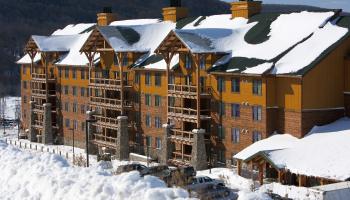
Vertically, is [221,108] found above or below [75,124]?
above

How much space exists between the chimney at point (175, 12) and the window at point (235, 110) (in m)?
17.8

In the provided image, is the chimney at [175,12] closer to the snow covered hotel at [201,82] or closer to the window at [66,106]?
the snow covered hotel at [201,82]

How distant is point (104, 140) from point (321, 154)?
95.0 ft

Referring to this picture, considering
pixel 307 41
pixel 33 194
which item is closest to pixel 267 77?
pixel 307 41

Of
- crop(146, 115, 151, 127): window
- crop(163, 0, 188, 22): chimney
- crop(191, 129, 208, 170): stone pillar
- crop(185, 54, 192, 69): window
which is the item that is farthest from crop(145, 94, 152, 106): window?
crop(163, 0, 188, 22): chimney

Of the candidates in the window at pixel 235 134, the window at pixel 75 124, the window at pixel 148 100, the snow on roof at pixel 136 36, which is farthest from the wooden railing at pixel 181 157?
the window at pixel 75 124

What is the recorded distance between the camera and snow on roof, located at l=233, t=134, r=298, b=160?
4284 cm

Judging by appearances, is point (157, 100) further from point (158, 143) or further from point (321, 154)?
point (321, 154)

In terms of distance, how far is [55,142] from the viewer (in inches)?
2889

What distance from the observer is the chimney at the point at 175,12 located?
2509 inches

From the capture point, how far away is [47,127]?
7238 centimetres

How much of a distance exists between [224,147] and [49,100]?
102 ft

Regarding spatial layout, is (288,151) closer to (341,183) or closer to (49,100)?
(341,183)

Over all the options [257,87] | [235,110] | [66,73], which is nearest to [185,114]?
[235,110]
